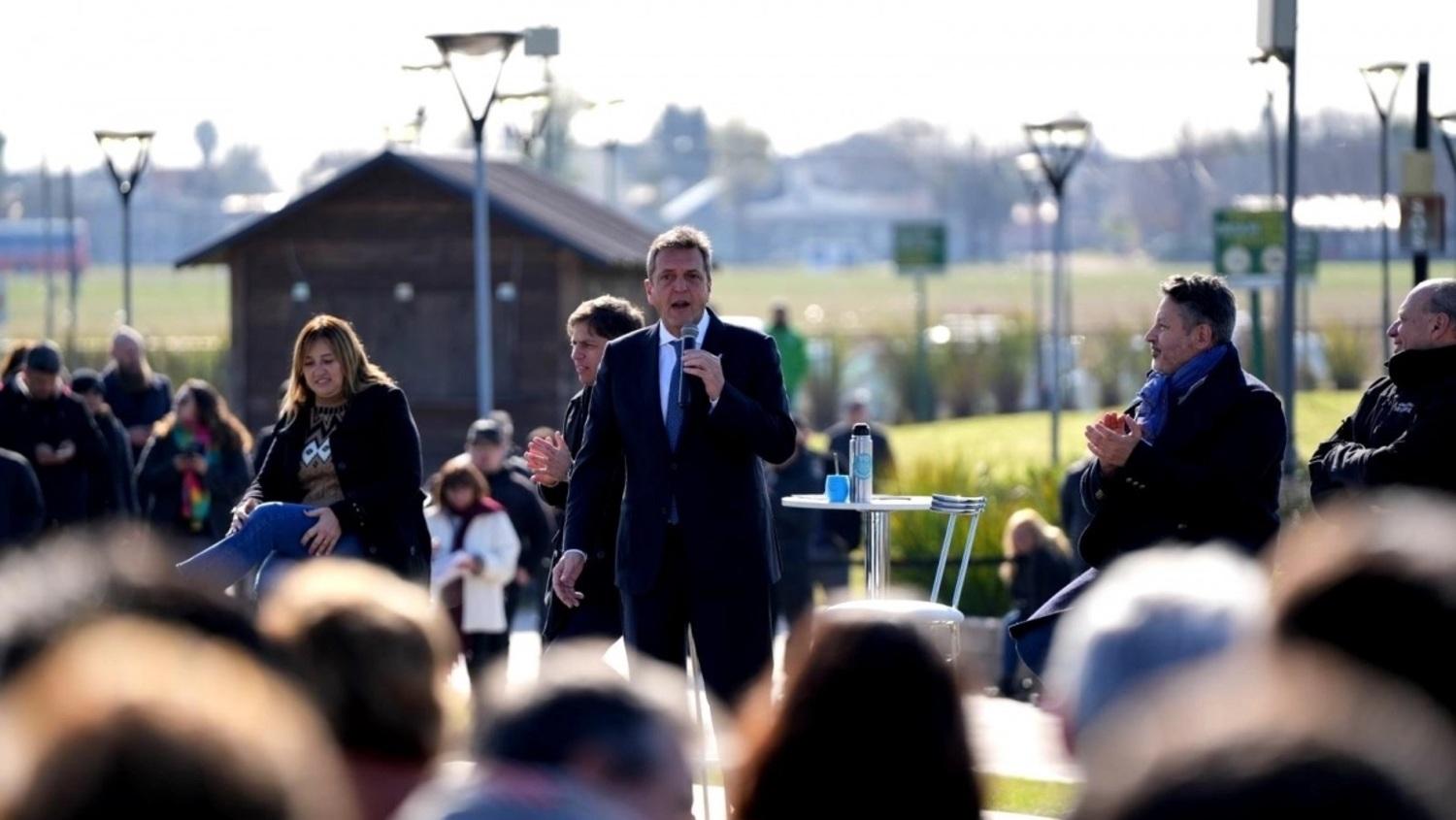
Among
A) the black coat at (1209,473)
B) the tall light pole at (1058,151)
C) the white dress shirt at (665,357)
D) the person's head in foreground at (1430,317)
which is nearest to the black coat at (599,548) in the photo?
the white dress shirt at (665,357)

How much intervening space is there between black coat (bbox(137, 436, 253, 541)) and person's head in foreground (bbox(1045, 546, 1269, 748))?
38.5ft

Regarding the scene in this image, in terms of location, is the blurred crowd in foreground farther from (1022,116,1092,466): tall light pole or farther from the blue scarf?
(1022,116,1092,466): tall light pole

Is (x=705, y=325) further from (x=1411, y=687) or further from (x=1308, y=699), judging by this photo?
(x=1308, y=699)

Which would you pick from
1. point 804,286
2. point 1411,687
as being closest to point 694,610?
point 1411,687

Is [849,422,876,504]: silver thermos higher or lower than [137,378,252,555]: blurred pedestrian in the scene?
higher

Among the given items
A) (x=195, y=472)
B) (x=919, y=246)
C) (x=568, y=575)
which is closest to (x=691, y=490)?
(x=568, y=575)

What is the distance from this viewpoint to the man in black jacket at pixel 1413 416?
292 inches

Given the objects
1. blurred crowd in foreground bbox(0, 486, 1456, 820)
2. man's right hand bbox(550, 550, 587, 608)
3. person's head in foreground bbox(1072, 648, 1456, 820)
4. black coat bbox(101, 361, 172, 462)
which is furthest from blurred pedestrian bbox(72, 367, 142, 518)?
person's head in foreground bbox(1072, 648, 1456, 820)

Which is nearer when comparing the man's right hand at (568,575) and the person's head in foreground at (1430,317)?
the person's head in foreground at (1430,317)

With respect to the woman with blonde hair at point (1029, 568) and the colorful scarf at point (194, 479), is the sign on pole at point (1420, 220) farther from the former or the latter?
the colorful scarf at point (194, 479)

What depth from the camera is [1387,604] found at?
3326mm

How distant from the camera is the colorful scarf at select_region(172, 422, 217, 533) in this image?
48.6ft

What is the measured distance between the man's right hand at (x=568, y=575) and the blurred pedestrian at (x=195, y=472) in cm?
738

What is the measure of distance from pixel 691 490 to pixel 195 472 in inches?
315
